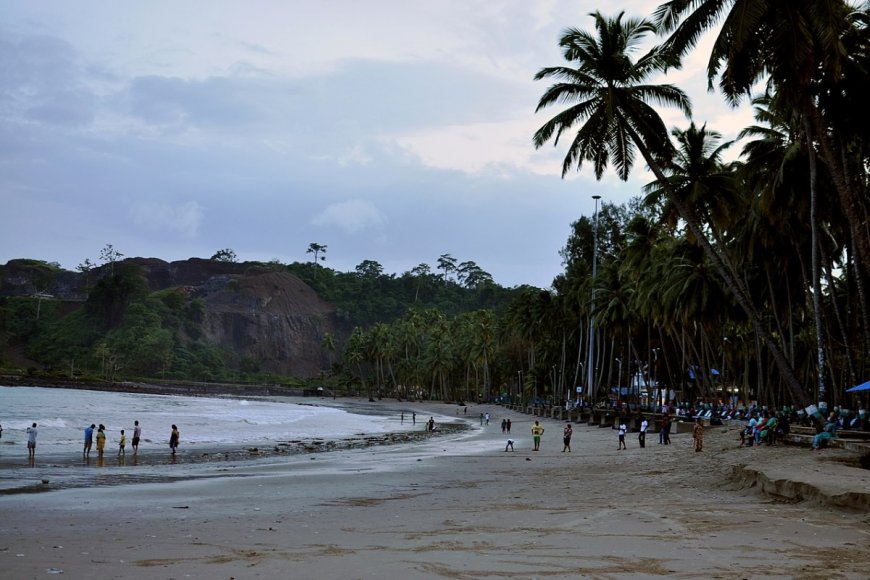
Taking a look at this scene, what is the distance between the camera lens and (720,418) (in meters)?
40.2

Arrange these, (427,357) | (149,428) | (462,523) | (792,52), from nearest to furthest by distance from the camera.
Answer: (462,523) < (792,52) < (149,428) < (427,357)

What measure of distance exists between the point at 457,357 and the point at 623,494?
113 m

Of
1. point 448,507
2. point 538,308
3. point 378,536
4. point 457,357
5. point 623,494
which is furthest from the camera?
point 457,357

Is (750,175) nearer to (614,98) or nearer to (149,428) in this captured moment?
(614,98)

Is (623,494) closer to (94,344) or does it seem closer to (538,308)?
(538,308)

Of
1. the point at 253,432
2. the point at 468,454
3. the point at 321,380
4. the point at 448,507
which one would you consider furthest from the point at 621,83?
the point at 321,380

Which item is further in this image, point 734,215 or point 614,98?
point 734,215

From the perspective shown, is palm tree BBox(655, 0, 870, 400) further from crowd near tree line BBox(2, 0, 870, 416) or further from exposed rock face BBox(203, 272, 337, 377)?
exposed rock face BBox(203, 272, 337, 377)

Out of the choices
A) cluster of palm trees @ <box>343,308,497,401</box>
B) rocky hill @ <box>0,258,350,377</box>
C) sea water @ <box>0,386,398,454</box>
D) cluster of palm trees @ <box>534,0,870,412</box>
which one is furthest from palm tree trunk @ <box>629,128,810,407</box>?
rocky hill @ <box>0,258,350,377</box>

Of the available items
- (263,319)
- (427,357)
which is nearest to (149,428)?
(427,357)

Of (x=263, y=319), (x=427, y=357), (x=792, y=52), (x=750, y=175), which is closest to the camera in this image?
(x=792, y=52)

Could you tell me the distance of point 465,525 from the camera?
448 inches

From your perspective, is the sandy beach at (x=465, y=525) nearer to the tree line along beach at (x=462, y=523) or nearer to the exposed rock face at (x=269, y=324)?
the tree line along beach at (x=462, y=523)

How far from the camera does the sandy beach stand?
816cm
